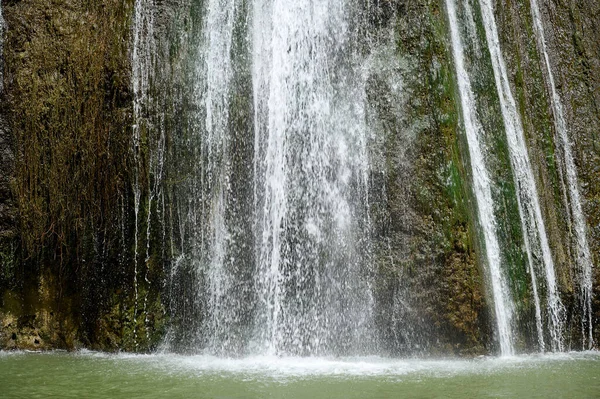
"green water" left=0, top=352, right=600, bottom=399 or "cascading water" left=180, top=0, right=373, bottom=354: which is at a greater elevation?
"cascading water" left=180, top=0, right=373, bottom=354

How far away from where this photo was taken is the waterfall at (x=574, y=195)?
7820 mm

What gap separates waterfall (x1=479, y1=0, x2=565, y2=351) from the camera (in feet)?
25.0

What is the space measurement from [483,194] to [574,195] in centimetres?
135

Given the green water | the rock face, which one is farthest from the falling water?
the green water

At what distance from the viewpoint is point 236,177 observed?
7605mm

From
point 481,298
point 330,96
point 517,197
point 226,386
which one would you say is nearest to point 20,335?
point 226,386

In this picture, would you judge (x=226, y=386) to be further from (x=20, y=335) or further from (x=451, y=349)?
(x=20, y=335)

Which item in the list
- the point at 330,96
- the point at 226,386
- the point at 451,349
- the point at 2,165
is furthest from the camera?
the point at 2,165

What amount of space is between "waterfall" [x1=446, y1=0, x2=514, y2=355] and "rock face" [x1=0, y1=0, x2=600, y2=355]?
0.17m

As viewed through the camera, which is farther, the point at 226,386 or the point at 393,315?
the point at 393,315

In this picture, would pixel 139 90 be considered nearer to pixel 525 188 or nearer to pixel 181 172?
pixel 181 172

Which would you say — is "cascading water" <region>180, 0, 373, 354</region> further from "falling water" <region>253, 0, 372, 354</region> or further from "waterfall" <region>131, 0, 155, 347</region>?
"waterfall" <region>131, 0, 155, 347</region>

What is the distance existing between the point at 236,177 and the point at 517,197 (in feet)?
10.4

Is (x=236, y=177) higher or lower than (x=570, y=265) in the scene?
higher
